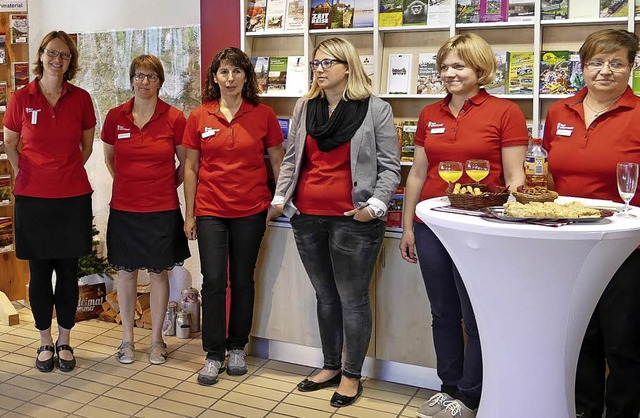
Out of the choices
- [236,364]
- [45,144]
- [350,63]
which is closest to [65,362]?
[236,364]

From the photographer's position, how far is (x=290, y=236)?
4062mm

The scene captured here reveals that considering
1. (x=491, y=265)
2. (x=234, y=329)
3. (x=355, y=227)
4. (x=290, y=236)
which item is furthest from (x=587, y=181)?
(x=234, y=329)

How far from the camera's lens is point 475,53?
3055 mm

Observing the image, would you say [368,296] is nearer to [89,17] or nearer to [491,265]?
[491,265]

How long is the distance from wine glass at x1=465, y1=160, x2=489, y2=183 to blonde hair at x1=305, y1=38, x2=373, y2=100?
79cm

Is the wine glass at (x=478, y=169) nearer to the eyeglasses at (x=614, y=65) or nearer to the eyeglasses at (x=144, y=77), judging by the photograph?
the eyeglasses at (x=614, y=65)

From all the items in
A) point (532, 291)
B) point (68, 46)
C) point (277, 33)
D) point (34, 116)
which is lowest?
point (532, 291)

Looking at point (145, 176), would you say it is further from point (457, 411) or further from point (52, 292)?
point (457, 411)

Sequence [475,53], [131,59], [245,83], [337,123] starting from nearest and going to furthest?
[475,53] < [337,123] < [245,83] < [131,59]

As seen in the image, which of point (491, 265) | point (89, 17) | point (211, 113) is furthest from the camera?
point (89, 17)

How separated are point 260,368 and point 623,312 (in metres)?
2.08

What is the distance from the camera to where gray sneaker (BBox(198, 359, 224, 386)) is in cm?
391

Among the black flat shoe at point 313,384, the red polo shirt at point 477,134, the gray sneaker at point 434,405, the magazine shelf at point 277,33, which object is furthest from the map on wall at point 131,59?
the gray sneaker at point 434,405

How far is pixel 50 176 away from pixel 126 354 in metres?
1.12
